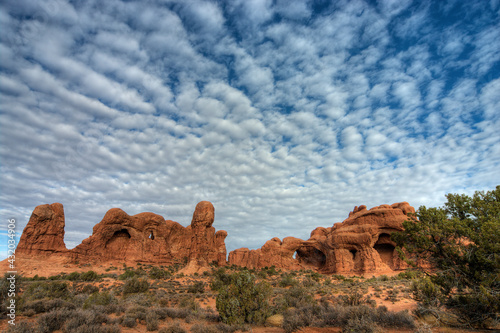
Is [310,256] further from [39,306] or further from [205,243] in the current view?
[39,306]

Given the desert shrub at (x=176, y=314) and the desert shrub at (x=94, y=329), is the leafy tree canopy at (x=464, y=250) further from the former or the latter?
the desert shrub at (x=176, y=314)

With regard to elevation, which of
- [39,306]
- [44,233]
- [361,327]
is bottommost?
[39,306]

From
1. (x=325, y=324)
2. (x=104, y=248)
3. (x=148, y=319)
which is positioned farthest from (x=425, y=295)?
(x=104, y=248)

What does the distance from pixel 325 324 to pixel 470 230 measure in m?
6.44

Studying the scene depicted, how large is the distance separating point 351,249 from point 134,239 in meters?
36.9

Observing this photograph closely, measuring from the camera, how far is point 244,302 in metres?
10.9

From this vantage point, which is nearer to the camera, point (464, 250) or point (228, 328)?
point (464, 250)

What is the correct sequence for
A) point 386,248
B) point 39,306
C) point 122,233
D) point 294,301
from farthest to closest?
1. point 122,233
2. point 386,248
3. point 294,301
4. point 39,306

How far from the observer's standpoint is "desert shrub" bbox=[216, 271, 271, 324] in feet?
34.2

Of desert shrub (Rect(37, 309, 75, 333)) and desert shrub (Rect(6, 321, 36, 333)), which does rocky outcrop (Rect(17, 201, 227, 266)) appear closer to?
desert shrub (Rect(37, 309, 75, 333))

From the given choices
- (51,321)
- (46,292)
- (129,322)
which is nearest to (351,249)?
(129,322)

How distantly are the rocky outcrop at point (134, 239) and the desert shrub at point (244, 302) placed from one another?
2763 centimetres

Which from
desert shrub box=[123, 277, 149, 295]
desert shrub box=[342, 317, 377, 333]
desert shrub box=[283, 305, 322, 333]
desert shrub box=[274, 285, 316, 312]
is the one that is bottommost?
desert shrub box=[123, 277, 149, 295]

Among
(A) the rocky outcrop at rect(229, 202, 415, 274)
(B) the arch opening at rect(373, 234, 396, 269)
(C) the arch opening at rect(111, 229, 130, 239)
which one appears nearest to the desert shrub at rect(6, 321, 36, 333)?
(A) the rocky outcrop at rect(229, 202, 415, 274)
